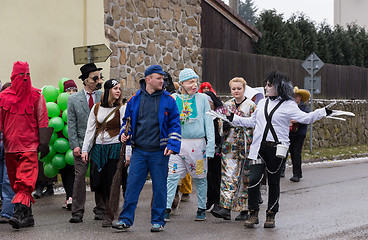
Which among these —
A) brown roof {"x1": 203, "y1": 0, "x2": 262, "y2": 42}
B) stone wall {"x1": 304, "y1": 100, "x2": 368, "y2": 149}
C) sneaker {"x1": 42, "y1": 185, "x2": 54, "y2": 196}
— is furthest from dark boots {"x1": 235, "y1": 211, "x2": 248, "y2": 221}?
stone wall {"x1": 304, "y1": 100, "x2": 368, "y2": 149}

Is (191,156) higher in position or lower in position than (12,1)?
lower

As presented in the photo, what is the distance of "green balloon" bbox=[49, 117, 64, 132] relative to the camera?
30.7 ft

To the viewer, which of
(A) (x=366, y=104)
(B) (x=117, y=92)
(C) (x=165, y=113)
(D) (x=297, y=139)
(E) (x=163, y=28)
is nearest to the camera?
(C) (x=165, y=113)

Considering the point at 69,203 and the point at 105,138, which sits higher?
the point at 105,138

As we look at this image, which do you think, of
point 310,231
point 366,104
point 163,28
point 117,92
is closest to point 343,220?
point 310,231

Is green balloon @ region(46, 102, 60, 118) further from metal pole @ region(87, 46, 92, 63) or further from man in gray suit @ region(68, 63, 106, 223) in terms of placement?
metal pole @ region(87, 46, 92, 63)

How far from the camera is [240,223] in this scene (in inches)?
329

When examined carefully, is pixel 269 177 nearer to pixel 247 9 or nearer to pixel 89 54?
pixel 89 54

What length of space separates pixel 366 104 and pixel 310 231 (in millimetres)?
21317

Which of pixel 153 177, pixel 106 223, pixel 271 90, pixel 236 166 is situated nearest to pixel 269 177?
pixel 236 166

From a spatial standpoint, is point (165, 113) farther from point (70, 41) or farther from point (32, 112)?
point (70, 41)

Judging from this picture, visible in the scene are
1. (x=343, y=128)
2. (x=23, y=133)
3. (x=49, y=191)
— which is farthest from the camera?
(x=343, y=128)

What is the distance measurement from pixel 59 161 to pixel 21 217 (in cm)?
162

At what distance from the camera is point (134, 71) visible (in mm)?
16250
